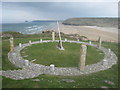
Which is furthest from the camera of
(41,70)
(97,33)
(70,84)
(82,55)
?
(97,33)

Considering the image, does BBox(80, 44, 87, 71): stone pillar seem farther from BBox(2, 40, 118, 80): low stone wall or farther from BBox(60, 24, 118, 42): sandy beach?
BBox(60, 24, 118, 42): sandy beach

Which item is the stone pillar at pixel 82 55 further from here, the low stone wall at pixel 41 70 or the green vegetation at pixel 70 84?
the green vegetation at pixel 70 84

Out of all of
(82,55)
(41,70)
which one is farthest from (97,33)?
(41,70)

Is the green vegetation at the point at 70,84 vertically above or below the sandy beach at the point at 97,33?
below

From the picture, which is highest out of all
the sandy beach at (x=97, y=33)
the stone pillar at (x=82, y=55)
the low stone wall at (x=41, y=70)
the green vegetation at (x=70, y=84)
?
the sandy beach at (x=97, y=33)

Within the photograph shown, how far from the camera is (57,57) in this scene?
58.4ft

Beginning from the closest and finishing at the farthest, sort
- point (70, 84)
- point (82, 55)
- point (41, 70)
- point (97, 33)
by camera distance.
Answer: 1. point (70, 84)
2. point (82, 55)
3. point (41, 70)
4. point (97, 33)

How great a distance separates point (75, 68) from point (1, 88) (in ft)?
29.9

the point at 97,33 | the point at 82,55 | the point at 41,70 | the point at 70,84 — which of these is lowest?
the point at 70,84

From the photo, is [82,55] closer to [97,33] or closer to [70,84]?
[70,84]

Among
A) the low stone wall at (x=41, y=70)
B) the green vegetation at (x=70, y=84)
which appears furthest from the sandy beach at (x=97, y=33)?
the green vegetation at (x=70, y=84)

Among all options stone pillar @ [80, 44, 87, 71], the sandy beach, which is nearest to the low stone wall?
stone pillar @ [80, 44, 87, 71]

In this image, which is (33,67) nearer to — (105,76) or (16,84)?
(16,84)

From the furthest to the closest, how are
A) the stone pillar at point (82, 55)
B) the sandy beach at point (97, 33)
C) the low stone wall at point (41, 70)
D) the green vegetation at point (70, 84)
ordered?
1. the sandy beach at point (97, 33)
2. the stone pillar at point (82, 55)
3. the low stone wall at point (41, 70)
4. the green vegetation at point (70, 84)
